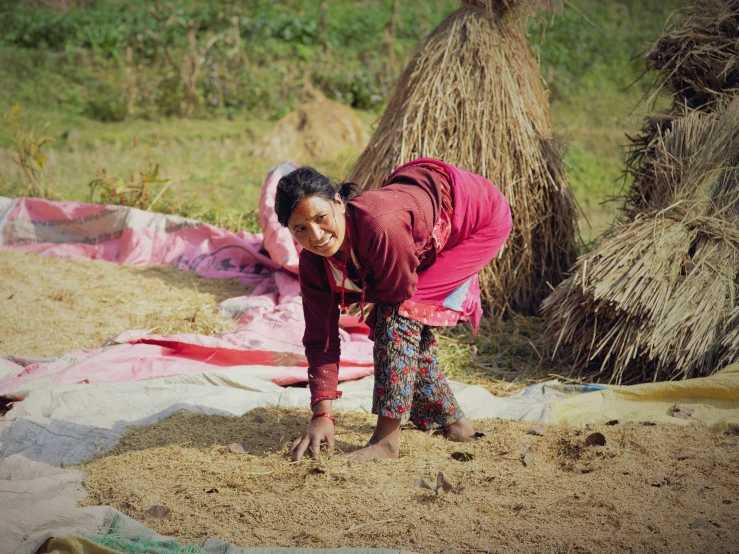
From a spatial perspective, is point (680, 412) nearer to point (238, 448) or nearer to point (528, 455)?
point (528, 455)

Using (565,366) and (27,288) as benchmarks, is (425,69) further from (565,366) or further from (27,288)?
(27,288)

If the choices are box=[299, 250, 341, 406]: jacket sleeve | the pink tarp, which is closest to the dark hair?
box=[299, 250, 341, 406]: jacket sleeve

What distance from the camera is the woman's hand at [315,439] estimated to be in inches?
103

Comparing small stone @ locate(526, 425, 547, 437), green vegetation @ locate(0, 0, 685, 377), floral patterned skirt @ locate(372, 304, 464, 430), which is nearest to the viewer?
floral patterned skirt @ locate(372, 304, 464, 430)

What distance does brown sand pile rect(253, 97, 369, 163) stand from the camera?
7.26 m

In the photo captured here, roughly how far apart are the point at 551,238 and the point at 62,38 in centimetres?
816

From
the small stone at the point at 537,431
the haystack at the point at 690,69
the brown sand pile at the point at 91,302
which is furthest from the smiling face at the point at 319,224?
the haystack at the point at 690,69

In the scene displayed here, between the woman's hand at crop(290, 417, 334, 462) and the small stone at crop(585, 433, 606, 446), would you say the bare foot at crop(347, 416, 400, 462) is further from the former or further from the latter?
the small stone at crop(585, 433, 606, 446)

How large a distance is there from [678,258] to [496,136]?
1.28 meters

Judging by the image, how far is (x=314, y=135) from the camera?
7320 mm

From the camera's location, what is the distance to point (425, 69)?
4.45 metres

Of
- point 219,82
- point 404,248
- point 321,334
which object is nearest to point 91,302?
point 321,334

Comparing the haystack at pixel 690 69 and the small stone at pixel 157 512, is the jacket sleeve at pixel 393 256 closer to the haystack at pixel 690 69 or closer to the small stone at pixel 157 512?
the small stone at pixel 157 512

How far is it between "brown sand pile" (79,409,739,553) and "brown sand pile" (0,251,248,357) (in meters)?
1.20
